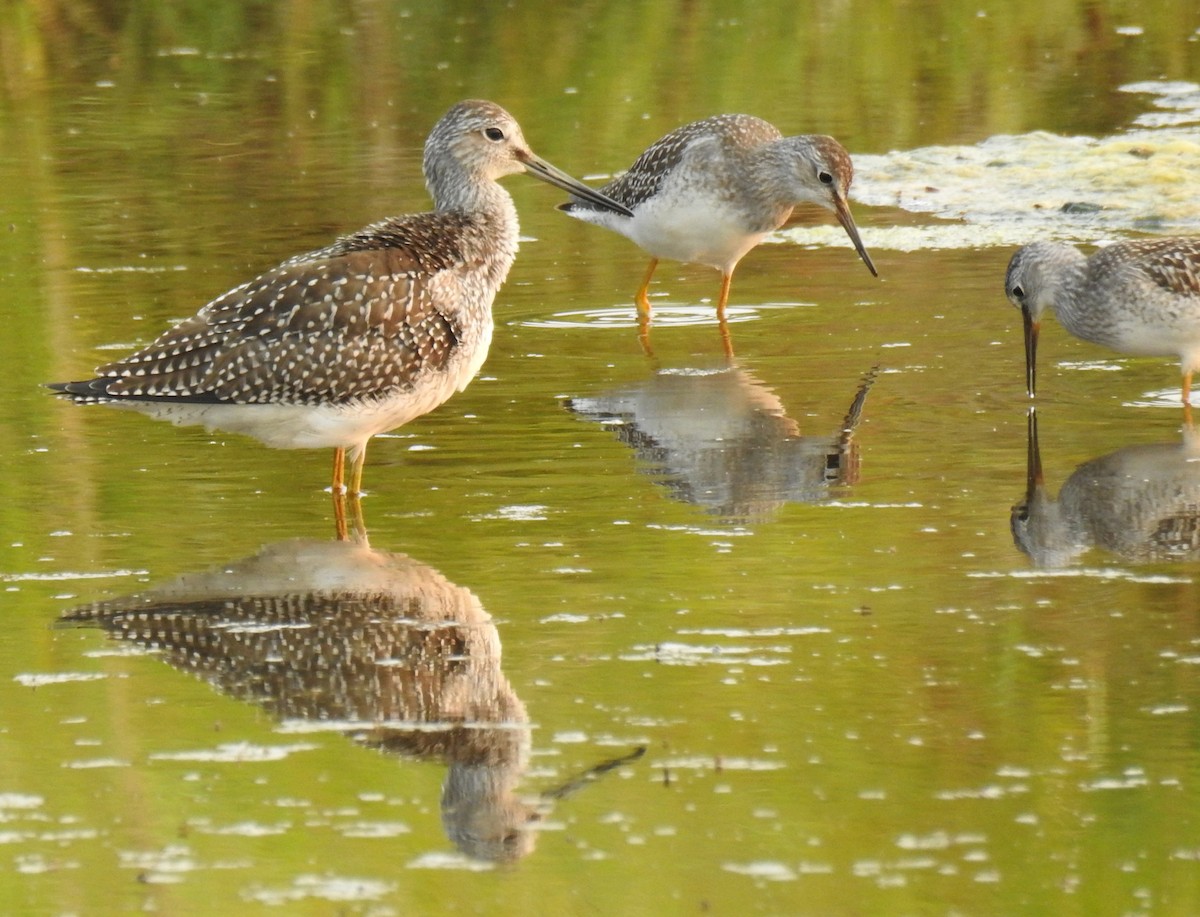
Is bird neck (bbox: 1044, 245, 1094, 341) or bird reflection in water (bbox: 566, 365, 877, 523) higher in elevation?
bird neck (bbox: 1044, 245, 1094, 341)

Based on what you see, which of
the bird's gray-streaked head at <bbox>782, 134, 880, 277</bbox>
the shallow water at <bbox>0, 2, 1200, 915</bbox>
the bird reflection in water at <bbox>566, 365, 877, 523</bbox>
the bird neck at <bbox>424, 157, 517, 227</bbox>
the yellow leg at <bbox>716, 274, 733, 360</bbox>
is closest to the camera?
the shallow water at <bbox>0, 2, 1200, 915</bbox>

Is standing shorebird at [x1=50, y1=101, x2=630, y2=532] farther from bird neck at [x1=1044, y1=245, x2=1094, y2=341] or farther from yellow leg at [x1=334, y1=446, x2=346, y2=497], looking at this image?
bird neck at [x1=1044, y1=245, x2=1094, y2=341]

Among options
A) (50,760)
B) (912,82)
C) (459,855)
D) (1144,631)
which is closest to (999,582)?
(1144,631)

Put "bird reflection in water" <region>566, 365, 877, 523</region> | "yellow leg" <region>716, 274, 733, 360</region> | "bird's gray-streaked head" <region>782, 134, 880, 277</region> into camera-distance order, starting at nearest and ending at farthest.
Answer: "bird reflection in water" <region>566, 365, 877, 523</region>
"yellow leg" <region>716, 274, 733, 360</region>
"bird's gray-streaked head" <region>782, 134, 880, 277</region>

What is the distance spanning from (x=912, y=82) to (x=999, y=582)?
13.4 metres

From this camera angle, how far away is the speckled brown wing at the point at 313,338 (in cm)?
843

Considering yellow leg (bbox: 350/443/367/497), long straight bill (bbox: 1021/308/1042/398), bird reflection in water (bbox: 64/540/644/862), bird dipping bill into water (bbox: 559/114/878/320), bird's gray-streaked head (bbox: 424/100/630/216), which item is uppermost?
bird's gray-streaked head (bbox: 424/100/630/216)

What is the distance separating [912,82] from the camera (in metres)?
20.1

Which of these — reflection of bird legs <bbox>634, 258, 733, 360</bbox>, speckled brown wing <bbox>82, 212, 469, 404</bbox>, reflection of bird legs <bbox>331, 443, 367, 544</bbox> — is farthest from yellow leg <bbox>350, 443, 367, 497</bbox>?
reflection of bird legs <bbox>634, 258, 733, 360</bbox>

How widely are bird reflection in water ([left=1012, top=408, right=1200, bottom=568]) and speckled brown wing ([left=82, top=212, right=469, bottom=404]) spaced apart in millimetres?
2534

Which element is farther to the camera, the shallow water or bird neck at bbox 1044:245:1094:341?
bird neck at bbox 1044:245:1094:341

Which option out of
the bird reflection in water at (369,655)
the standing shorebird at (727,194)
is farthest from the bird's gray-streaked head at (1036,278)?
the bird reflection in water at (369,655)

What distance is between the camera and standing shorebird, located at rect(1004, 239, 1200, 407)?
986 cm

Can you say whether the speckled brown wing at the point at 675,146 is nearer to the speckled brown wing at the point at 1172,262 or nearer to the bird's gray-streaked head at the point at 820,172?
the bird's gray-streaked head at the point at 820,172
